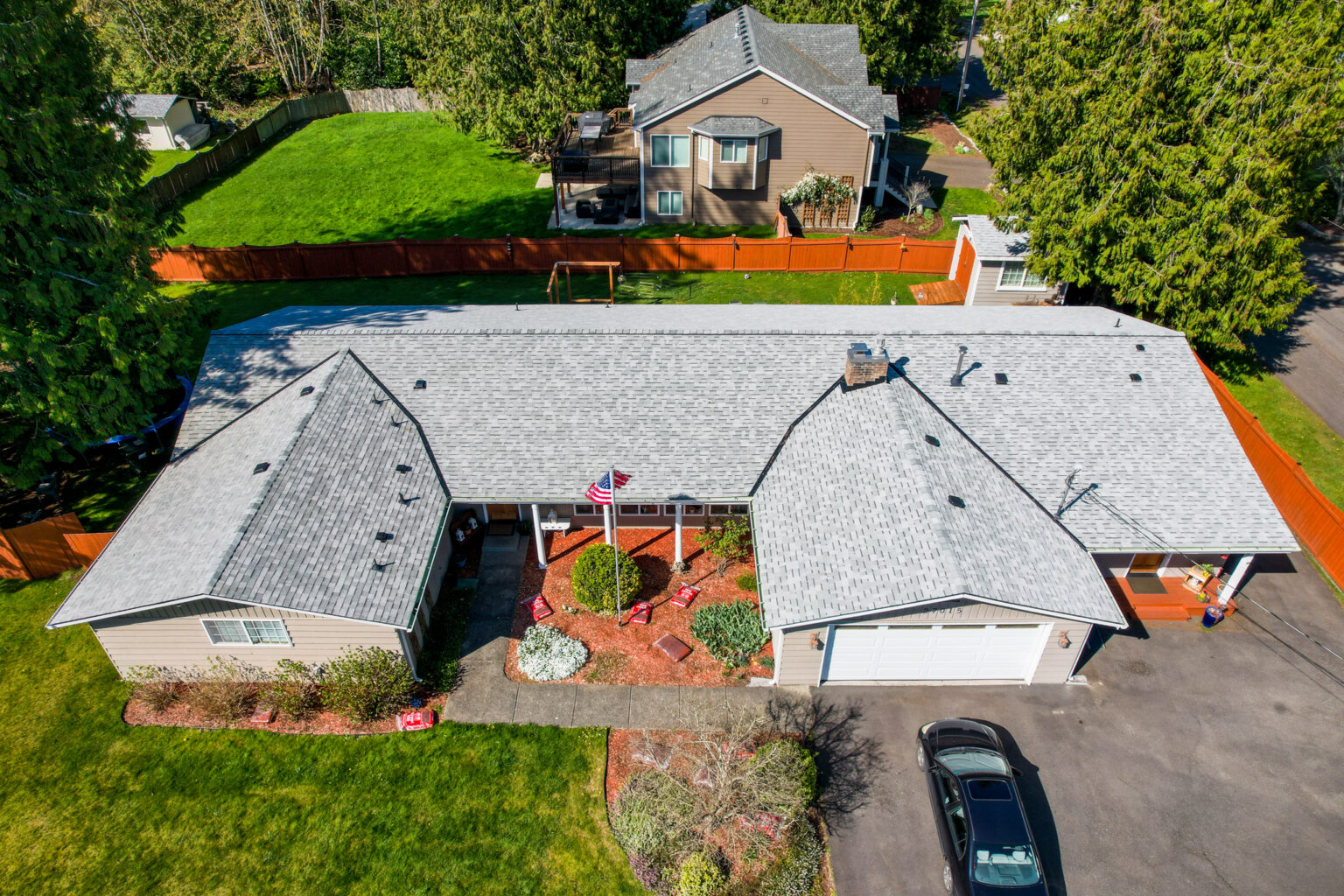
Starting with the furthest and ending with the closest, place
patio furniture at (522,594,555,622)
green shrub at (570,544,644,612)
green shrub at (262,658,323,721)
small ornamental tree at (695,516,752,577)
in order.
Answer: small ornamental tree at (695,516,752,577) → patio furniture at (522,594,555,622) → green shrub at (570,544,644,612) → green shrub at (262,658,323,721)

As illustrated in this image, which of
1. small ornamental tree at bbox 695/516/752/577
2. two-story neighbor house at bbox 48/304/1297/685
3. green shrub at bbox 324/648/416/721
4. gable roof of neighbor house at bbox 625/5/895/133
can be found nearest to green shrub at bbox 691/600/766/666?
two-story neighbor house at bbox 48/304/1297/685

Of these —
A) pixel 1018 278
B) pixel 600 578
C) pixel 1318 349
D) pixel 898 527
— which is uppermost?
pixel 1018 278

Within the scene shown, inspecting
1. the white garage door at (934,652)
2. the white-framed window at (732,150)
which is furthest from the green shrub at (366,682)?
the white-framed window at (732,150)

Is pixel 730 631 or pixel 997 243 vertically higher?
pixel 997 243

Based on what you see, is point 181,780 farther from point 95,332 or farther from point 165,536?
point 95,332

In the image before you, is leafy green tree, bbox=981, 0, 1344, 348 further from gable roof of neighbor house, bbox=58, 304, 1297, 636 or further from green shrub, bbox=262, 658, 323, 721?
green shrub, bbox=262, 658, 323, 721

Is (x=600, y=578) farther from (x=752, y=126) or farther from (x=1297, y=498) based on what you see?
(x=752, y=126)

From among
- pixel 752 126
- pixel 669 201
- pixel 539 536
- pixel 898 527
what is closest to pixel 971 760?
pixel 898 527
